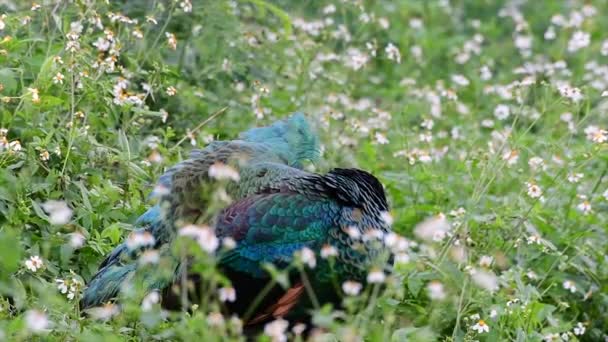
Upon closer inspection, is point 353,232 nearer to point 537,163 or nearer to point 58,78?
point 58,78

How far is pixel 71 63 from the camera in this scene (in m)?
4.87

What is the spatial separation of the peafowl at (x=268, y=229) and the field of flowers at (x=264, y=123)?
126 millimetres

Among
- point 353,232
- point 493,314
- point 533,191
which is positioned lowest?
point 493,314

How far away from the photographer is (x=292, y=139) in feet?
17.1

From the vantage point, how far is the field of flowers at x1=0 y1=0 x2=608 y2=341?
13.7ft

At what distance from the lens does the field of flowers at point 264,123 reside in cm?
418

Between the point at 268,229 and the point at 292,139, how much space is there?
844 mm

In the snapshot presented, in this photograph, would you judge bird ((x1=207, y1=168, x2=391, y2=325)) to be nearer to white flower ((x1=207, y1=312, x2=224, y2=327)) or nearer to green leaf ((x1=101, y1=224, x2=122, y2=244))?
green leaf ((x1=101, y1=224, x2=122, y2=244))

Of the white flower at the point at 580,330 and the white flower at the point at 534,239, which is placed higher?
the white flower at the point at 534,239

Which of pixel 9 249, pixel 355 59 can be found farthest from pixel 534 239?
pixel 9 249

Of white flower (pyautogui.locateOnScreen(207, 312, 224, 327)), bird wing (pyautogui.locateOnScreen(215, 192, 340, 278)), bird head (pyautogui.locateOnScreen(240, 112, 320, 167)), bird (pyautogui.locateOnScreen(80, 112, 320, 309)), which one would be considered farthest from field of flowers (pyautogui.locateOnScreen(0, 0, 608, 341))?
bird head (pyautogui.locateOnScreen(240, 112, 320, 167))

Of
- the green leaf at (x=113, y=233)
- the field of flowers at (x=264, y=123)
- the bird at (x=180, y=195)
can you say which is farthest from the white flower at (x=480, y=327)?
the green leaf at (x=113, y=233)

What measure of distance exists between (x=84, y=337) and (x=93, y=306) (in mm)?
905

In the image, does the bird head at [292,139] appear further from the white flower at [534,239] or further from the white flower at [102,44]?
the white flower at [534,239]
